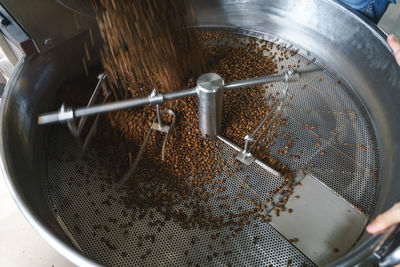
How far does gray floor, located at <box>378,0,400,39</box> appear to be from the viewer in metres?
2.21

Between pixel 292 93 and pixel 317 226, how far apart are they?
25.3 inches

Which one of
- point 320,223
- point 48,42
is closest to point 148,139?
point 48,42

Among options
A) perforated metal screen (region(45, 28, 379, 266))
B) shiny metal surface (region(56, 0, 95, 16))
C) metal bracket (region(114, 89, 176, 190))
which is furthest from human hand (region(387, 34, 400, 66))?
shiny metal surface (region(56, 0, 95, 16))

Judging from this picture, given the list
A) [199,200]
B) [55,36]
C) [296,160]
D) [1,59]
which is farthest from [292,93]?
[1,59]

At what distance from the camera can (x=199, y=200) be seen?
112 centimetres

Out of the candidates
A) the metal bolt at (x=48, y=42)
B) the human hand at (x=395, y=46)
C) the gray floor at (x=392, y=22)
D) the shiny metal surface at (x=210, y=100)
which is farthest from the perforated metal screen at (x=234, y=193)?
the gray floor at (x=392, y=22)

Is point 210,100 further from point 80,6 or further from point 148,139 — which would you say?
point 80,6

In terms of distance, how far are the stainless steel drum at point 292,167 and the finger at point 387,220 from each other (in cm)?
2

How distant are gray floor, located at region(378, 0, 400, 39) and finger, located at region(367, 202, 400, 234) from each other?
1.95 meters

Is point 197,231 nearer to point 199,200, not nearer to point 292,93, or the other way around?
point 199,200

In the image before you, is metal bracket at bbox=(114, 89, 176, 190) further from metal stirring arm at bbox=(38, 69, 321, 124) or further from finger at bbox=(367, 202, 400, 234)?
finger at bbox=(367, 202, 400, 234)

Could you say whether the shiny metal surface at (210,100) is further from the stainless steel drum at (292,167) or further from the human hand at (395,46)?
the human hand at (395,46)

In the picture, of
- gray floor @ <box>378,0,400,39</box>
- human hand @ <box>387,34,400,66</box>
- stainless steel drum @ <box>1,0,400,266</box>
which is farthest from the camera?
gray floor @ <box>378,0,400,39</box>

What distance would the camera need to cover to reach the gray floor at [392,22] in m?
2.21
